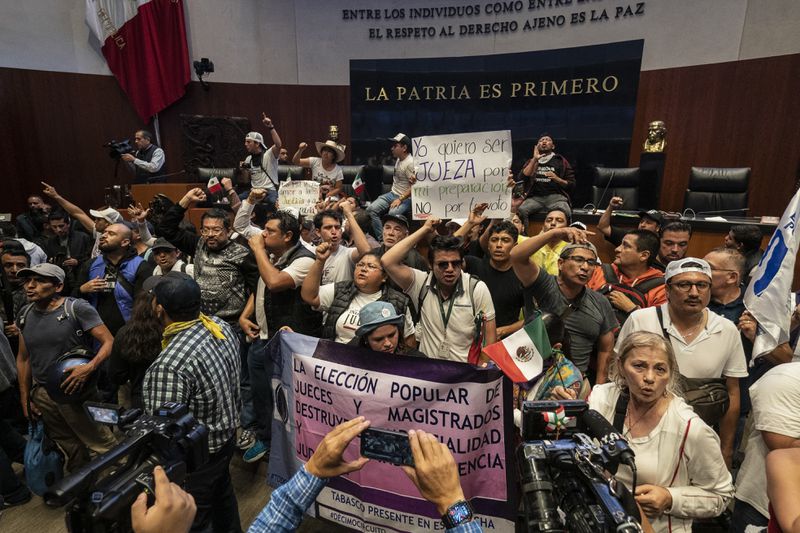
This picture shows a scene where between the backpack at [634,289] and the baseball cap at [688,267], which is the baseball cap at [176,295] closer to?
the baseball cap at [688,267]

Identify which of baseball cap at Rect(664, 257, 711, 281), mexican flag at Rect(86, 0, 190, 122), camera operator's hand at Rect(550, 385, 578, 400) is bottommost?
camera operator's hand at Rect(550, 385, 578, 400)

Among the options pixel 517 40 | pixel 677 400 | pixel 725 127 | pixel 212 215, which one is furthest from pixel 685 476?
pixel 517 40

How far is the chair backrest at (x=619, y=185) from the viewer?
7.61 meters

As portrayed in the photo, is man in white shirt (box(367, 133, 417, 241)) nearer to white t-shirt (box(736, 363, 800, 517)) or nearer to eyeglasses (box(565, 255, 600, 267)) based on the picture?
eyeglasses (box(565, 255, 600, 267))

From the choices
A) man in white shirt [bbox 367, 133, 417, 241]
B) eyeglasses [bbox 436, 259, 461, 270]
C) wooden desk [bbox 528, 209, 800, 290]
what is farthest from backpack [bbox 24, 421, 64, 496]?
wooden desk [bbox 528, 209, 800, 290]

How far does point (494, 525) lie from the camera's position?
7.48 feet

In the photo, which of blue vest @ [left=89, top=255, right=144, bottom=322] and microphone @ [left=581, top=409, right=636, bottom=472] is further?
blue vest @ [left=89, top=255, right=144, bottom=322]

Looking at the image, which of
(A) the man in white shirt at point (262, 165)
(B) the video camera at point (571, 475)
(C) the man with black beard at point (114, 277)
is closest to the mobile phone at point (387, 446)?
(B) the video camera at point (571, 475)

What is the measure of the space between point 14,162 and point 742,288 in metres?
12.8

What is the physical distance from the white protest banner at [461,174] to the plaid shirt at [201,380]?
7.06 feet

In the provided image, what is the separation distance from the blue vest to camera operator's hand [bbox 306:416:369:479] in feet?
11.7

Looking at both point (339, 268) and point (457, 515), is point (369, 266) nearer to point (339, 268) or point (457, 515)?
point (339, 268)

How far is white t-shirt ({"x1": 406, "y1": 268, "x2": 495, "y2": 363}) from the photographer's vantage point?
3.13 metres

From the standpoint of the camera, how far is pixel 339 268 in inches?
151
